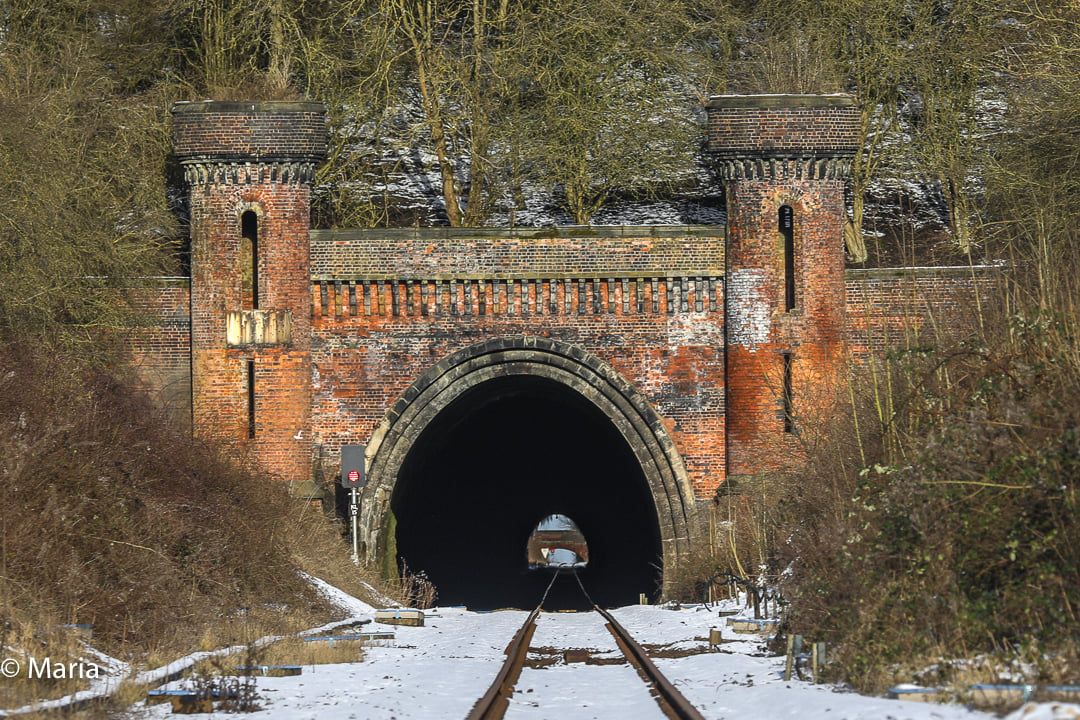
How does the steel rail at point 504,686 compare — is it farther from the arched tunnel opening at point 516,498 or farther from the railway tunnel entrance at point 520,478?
the arched tunnel opening at point 516,498

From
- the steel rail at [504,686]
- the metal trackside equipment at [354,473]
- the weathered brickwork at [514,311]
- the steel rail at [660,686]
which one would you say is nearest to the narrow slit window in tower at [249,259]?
the weathered brickwork at [514,311]

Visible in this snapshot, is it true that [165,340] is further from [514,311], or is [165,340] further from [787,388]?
[787,388]

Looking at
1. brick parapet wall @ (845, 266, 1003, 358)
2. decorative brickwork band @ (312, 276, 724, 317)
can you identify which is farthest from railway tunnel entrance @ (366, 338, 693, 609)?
brick parapet wall @ (845, 266, 1003, 358)

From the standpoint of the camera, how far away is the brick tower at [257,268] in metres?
24.0

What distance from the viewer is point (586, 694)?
1234 centimetres

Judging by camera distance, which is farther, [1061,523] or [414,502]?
[414,502]

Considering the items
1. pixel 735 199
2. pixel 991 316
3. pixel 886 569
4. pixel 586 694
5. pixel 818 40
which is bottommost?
pixel 586 694

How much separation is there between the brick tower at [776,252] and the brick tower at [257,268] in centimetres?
646

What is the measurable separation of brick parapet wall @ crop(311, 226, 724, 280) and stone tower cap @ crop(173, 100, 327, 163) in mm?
1418

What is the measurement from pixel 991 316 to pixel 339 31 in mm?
18433

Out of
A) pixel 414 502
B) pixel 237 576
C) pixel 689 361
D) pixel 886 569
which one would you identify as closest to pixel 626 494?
pixel 414 502

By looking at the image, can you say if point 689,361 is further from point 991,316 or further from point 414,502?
point 991,316

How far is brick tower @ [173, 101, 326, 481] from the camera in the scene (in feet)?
78.8
